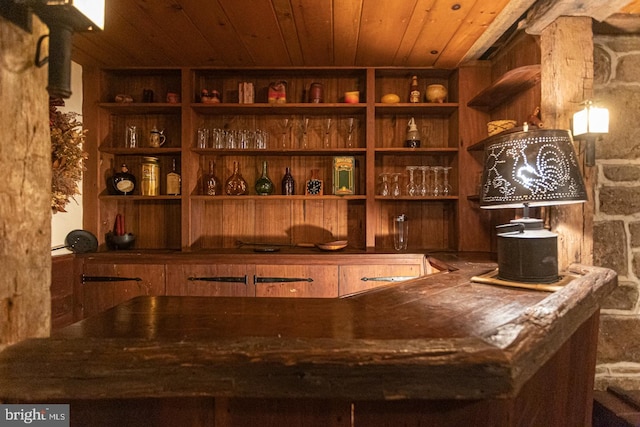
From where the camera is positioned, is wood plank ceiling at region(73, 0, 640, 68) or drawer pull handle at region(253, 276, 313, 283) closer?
wood plank ceiling at region(73, 0, 640, 68)

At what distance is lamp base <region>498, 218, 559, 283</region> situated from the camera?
4.00 feet

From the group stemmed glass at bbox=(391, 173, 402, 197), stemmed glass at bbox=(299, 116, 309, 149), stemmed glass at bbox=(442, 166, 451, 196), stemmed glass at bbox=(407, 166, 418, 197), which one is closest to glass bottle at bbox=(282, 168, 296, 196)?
stemmed glass at bbox=(299, 116, 309, 149)

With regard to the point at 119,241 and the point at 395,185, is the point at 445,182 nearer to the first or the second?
the point at 395,185

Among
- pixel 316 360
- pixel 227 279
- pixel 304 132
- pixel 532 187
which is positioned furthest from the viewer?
pixel 304 132

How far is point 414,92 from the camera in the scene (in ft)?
8.67

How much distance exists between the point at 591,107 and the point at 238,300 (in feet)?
5.56

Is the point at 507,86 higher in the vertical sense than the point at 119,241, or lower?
higher

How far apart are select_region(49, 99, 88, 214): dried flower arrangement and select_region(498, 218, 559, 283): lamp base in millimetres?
2439

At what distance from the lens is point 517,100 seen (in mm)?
2307

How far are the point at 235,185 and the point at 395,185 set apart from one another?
1.21m

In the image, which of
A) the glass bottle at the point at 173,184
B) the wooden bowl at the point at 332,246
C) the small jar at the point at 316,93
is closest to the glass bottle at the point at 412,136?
the small jar at the point at 316,93

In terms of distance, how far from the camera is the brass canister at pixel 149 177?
270 centimetres

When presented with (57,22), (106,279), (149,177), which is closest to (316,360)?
(57,22)

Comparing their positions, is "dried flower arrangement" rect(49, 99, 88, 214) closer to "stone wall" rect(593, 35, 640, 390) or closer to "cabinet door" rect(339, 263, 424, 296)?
"cabinet door" rect(339, 263, 424, 296)
